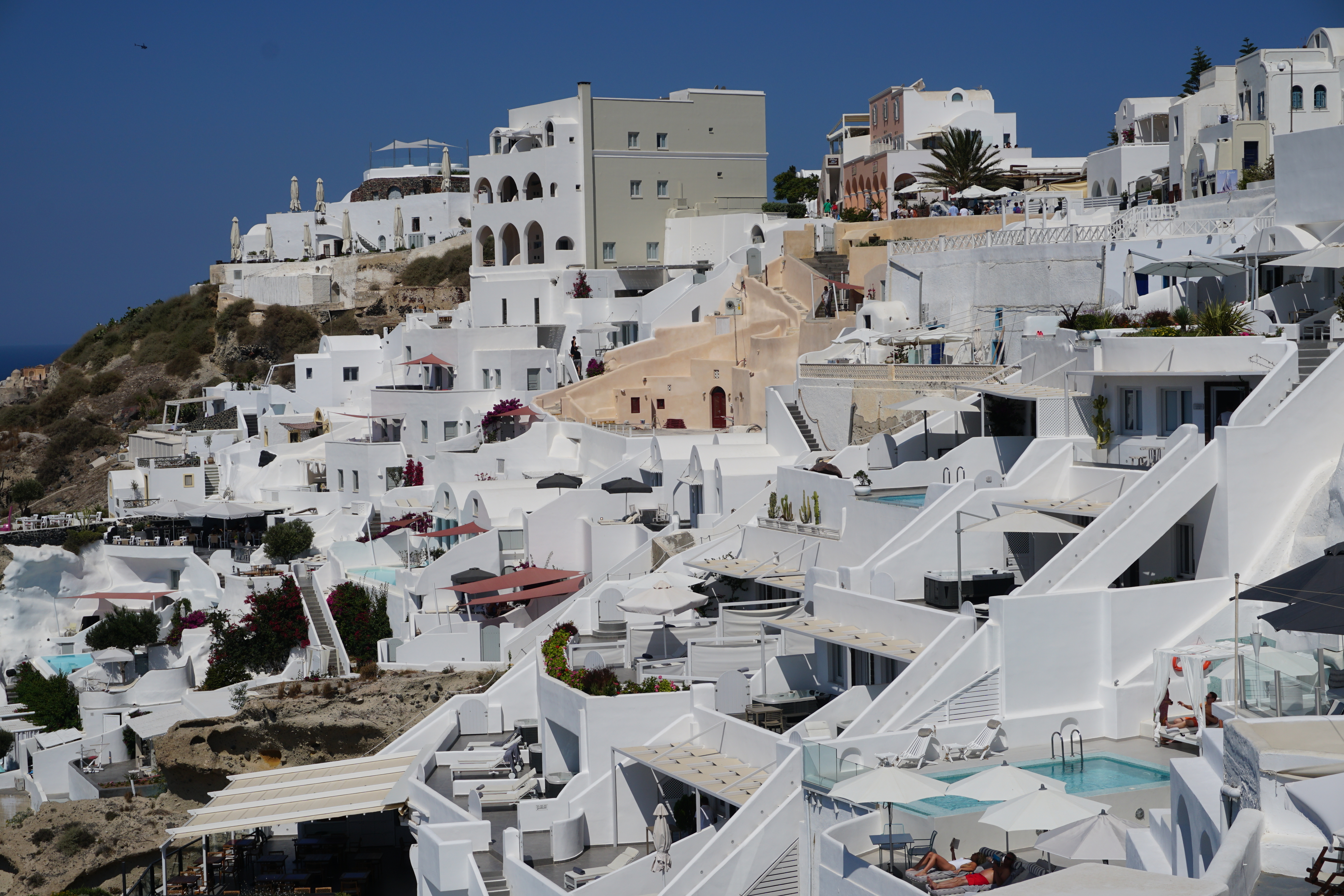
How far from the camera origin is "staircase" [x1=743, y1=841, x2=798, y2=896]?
19422 millimetres

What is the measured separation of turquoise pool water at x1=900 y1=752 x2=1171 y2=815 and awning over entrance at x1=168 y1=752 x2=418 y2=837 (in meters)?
10.6

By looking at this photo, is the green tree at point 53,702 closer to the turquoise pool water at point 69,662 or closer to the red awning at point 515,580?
the turquoise pool water at point 69,662

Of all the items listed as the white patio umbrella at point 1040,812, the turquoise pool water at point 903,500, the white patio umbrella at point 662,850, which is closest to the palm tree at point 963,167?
the turquoise pool water at point 903,500

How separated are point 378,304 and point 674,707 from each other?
59.5 meters

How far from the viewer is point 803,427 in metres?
35.8

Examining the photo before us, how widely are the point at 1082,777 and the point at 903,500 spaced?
29.5 feet

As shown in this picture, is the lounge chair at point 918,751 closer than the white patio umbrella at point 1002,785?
No

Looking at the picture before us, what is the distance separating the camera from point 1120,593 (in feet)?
69.3

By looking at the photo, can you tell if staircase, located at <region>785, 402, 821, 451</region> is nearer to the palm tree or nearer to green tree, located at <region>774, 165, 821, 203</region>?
the palm tree

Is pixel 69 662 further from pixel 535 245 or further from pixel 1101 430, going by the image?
pixel 1101 430

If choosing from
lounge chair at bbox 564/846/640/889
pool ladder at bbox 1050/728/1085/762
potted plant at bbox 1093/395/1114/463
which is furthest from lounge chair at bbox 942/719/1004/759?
potted plant at bbox 1093/395/1114/463

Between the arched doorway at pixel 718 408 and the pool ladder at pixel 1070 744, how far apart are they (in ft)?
79.8

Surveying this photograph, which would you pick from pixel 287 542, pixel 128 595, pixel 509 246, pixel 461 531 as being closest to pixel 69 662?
pixel 128 595

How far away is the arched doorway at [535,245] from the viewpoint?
6000 cm
